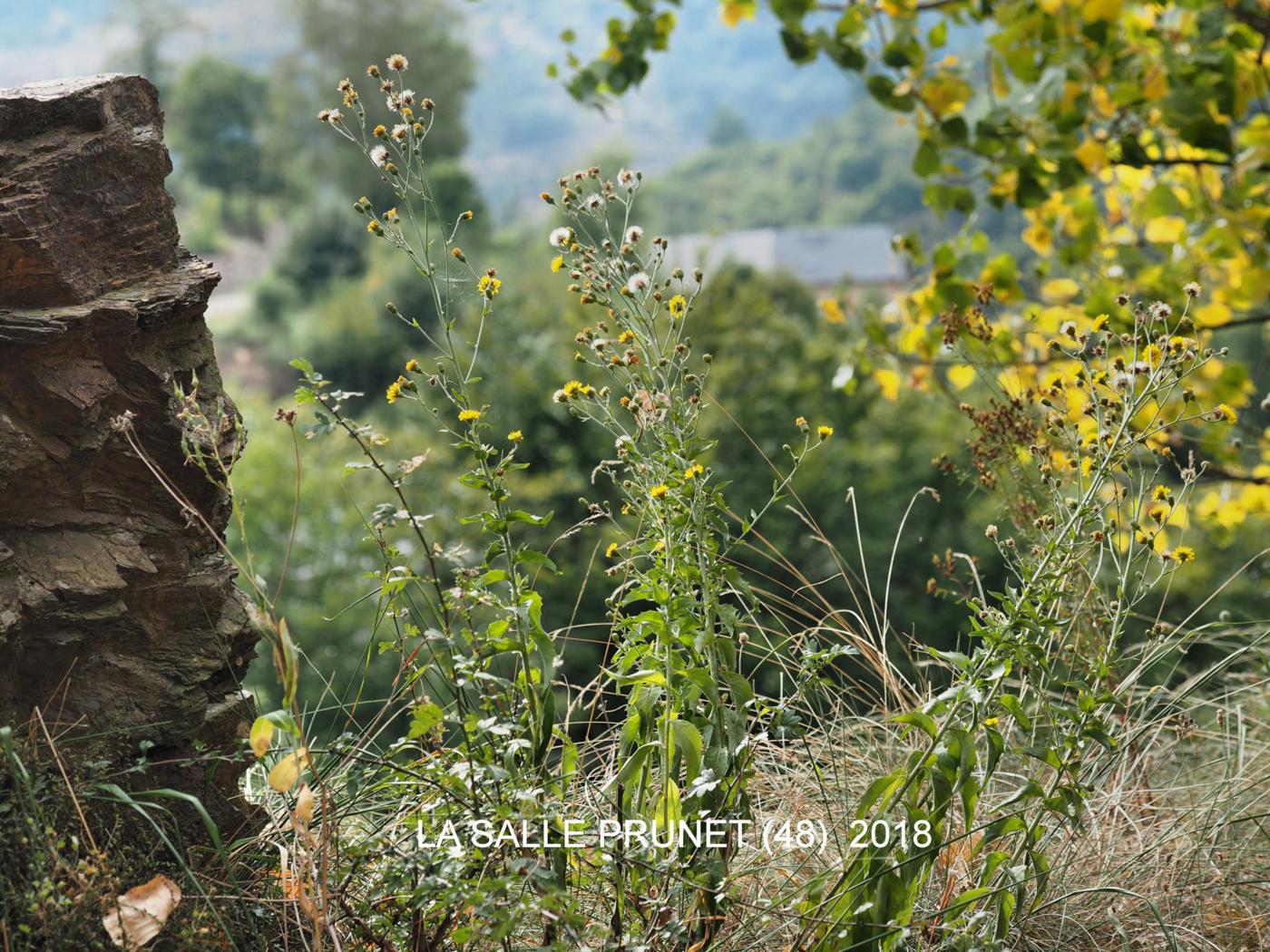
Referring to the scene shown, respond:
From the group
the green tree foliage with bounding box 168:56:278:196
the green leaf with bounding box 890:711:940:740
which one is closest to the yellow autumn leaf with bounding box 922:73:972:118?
the green leaf with bounding box 890:711:940:740

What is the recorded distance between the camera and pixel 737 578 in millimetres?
1783

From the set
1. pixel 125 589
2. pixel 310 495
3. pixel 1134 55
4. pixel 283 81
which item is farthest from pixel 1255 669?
pixel 283 81

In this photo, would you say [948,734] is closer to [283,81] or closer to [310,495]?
[310,495]

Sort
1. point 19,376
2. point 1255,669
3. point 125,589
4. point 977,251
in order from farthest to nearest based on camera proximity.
Answer: point 1255,669
point 977,251
point 125,589
point 19,376

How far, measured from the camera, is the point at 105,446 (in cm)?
187

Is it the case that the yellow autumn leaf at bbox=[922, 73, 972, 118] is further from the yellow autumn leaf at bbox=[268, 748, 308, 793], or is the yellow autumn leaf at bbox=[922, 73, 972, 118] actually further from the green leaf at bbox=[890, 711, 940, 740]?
the yellow autumn leaf at bbox=[268, 748, 308, 793]

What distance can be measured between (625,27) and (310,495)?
11514 millimetres

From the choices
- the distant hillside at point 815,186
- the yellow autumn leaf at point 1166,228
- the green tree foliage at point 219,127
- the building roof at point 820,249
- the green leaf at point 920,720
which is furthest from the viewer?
the distant hillside at point 815,186

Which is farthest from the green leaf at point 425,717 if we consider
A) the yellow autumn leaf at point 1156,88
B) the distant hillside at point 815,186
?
the distant hillside at point 815,186

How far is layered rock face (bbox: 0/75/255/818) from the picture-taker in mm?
1788

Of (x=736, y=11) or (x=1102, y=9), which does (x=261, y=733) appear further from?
(x=1102, y=9)

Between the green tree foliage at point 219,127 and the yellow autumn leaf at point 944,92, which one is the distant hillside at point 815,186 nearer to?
the green tree foliage at point 219,127

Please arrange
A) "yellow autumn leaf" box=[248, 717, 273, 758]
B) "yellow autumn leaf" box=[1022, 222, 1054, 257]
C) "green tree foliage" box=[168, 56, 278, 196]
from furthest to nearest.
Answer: "green tree foliage" box=[168, 56, 278, 196] < "yellow autumn leaf" box=[1022, 222, 1054, 257] < "yellow autumn leaf" box=[248, 717, 273, 758]

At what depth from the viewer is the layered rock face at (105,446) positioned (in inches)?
70.4
